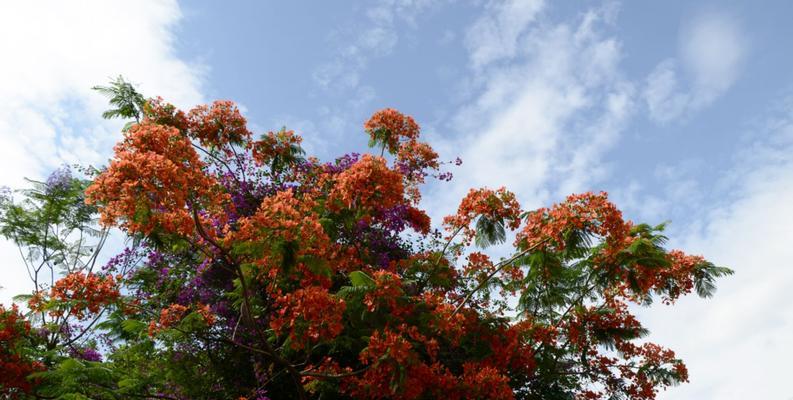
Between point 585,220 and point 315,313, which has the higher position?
point 585,220

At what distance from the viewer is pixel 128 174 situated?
592 cm

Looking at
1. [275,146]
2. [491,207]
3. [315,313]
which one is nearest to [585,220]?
[491,207]

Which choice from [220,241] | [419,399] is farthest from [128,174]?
[419,399]

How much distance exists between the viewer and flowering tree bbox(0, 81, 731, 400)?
6.66 m

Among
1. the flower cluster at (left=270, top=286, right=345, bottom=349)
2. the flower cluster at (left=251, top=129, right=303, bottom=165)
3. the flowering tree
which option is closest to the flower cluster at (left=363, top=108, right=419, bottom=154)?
the flowering tree

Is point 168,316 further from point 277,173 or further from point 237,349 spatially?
point 277,173

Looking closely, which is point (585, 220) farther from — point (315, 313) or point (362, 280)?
point (315, 313)

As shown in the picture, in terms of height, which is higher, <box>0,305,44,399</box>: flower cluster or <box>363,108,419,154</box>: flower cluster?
<box>363,108,419,154</box>: flower cluster

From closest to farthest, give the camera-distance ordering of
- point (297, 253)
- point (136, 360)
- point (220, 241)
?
1. point (297, 253)
2. point (220, 241)
3. point (136, 360)

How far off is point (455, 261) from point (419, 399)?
134 inches

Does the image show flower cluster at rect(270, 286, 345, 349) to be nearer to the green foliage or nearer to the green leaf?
the green leaf

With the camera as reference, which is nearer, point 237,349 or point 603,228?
point 603,228

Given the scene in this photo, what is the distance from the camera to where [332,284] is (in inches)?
377

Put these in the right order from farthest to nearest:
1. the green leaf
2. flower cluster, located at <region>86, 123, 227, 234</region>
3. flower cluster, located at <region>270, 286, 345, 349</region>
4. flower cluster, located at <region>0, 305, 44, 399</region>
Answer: flower cluster, located at <region>0, 305, 44, 399</region>
the green leaf
flower cluster, located at <region>270, 286, 345, 349</region>
flower cluster, located at <region>86, 123, 227, 234</region>
